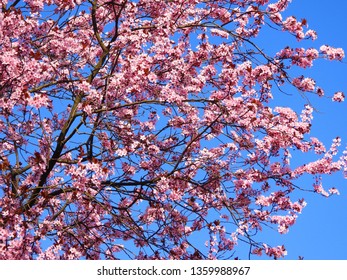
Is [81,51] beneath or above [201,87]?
above

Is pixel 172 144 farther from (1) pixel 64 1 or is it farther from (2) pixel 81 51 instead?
(1) pixel 64 1

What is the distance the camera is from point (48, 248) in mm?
9914

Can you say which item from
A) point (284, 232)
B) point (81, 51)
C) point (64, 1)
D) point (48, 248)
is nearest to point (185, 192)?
point (284, 232)

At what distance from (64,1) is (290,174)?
5395 millimetres

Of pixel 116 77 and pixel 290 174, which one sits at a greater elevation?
pixel 116 77

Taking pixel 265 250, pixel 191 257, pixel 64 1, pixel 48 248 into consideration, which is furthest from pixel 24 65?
pixel 265 250

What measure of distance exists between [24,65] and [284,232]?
210 inches

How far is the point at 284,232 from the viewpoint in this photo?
36.1 ft

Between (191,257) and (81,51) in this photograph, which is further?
(81,51)
